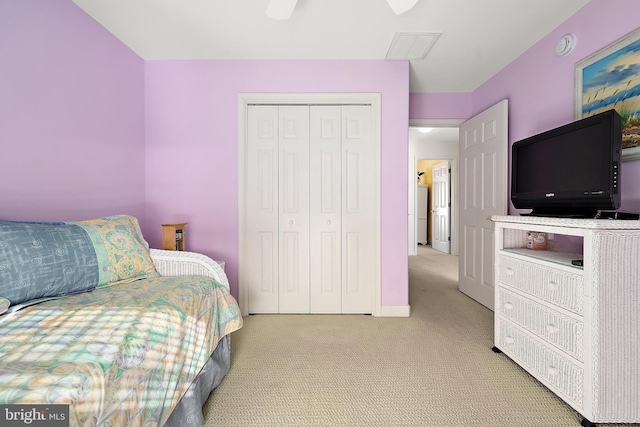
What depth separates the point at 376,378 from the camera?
163cm

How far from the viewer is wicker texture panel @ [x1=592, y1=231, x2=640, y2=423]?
1.24m

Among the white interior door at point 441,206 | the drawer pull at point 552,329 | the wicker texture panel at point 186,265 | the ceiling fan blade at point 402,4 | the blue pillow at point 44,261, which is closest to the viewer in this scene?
the blue pillow at point 44,261

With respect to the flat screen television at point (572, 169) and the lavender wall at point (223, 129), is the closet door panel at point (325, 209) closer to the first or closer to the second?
the lavender wall at point (223, 129)

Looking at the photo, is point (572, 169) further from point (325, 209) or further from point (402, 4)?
point (325, 209)

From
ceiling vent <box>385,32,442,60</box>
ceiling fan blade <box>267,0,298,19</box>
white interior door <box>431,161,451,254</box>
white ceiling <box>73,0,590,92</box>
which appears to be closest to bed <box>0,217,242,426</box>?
ceiling fan blade <box>267,0,298,19</box>

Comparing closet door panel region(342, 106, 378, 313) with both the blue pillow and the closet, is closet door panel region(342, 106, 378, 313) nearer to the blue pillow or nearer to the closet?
the closet

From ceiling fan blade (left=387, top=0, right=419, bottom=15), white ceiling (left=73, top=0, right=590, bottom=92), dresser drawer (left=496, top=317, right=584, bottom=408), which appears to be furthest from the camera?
white ceiling (left=73, top=0, right=590, bottom=92)

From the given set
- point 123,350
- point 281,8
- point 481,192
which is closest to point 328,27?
point 281,8

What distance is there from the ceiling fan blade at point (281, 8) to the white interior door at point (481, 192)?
7.00 feet

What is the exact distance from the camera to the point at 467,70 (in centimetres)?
275

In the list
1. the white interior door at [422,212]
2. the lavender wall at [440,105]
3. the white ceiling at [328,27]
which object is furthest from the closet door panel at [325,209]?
the white interior door at [422,212]

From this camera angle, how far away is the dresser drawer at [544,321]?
52.5 inches

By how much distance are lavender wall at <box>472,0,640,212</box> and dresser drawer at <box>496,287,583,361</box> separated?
Result: 32.1 inches

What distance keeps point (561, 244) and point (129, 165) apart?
355cm
